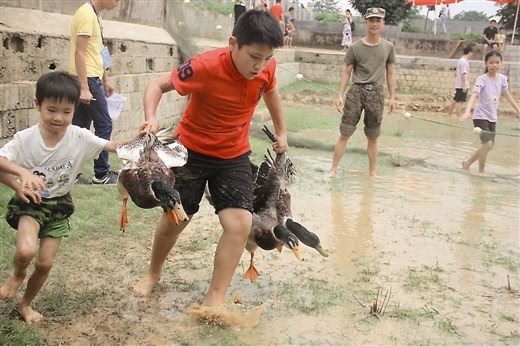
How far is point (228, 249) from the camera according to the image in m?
3.35

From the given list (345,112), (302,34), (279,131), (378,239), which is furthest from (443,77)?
(279,131)

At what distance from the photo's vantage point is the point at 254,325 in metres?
3.33

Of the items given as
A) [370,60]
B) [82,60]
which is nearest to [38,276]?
[82,60]

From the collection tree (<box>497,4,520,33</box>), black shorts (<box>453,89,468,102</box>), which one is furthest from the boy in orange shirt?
tree (<box>497,4,520,33</box>)

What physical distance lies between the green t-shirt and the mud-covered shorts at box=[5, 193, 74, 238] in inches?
193

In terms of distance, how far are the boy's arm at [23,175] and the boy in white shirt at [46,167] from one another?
3cm

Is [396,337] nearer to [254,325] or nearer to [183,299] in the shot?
[254,325]

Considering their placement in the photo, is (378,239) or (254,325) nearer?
(254,325)

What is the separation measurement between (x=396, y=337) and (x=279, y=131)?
4.83 ft

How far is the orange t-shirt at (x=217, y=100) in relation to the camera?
132 inches

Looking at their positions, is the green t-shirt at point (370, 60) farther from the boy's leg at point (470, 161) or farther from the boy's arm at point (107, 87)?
the boy's arm at point (107, 87)

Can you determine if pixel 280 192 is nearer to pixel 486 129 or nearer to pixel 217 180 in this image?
pixel 217 180

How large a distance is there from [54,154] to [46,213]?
32 cm

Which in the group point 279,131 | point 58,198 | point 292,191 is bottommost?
point 292,191
